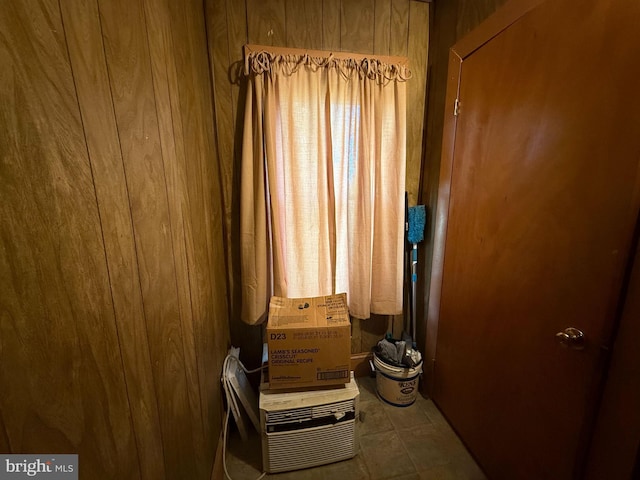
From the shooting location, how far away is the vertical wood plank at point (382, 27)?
5.08 feet

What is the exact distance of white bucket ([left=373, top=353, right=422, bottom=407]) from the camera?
5.41 ft

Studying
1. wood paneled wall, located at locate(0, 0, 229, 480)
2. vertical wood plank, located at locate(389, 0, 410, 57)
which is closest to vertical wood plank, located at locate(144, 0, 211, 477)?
wood paneled wall, located at locate(0, 0, 229, 480)

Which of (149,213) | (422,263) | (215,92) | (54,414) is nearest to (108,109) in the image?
(149,213)

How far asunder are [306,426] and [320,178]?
4.38ft

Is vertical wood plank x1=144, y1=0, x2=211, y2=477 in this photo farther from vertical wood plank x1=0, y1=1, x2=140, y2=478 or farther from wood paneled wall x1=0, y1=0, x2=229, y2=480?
vertical wood plank x1=0, y1=1, x2=140, y2=478

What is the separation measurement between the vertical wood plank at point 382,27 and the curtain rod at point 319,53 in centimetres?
10

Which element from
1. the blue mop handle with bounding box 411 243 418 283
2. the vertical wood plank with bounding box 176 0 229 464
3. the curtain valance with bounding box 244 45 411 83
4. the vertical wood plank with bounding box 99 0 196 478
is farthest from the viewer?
the blue mop handle with bounding box 411 243 418 283

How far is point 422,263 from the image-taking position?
1.85 meters

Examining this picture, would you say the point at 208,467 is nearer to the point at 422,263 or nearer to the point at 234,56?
the point at 422,263

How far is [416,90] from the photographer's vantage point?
1680mm

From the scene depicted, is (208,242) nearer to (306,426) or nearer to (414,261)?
(306,426)

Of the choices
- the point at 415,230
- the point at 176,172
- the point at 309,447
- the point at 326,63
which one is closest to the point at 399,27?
the point at 326,63

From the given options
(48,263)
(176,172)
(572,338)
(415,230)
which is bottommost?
(572,338)

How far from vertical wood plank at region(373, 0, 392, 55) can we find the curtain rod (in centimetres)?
10
